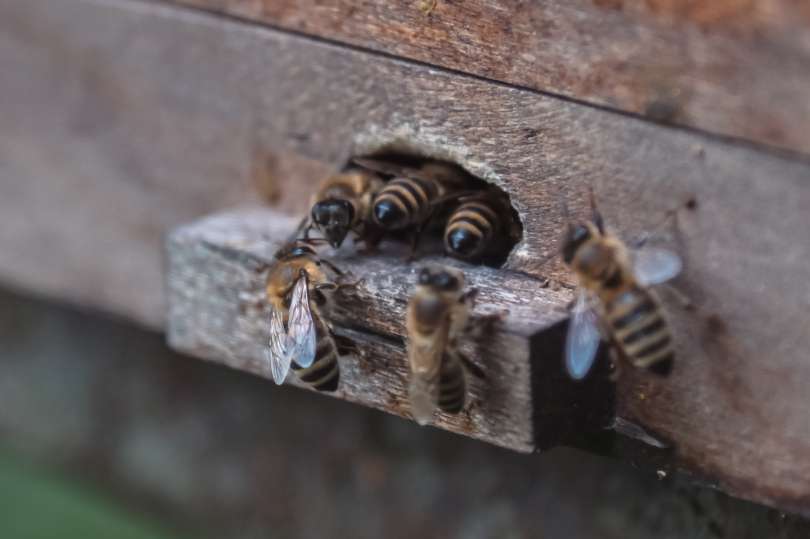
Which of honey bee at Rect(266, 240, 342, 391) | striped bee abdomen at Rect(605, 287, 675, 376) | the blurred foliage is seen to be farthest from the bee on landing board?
the blurred foliage

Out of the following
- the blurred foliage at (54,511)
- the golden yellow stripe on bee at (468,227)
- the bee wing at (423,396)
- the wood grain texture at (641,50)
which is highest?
the wood grain texture at (641,50)

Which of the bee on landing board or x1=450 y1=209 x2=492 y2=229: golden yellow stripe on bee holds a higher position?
x1=450 y1=209 x2=492 y2=229: golden yellow stripe on bee

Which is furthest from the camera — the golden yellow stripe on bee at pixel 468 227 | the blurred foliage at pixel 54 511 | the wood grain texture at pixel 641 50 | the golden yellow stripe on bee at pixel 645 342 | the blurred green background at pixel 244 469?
the blurred foliage at pixel 54 511

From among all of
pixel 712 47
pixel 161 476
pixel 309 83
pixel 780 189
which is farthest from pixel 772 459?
pixel 161 476

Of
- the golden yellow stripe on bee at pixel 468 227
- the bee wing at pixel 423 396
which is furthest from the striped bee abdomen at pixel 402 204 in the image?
the bee wing at pixel 423 396

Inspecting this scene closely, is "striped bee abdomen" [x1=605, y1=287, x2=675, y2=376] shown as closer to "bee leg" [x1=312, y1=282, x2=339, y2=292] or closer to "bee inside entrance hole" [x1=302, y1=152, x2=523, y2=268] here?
"bee inside entrance hole" [x1=302, y1=152, x2=523, y2=268]

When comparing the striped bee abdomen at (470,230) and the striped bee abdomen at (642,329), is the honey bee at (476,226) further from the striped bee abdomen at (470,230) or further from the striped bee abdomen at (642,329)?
the striped bee abdomen at (642,329)
